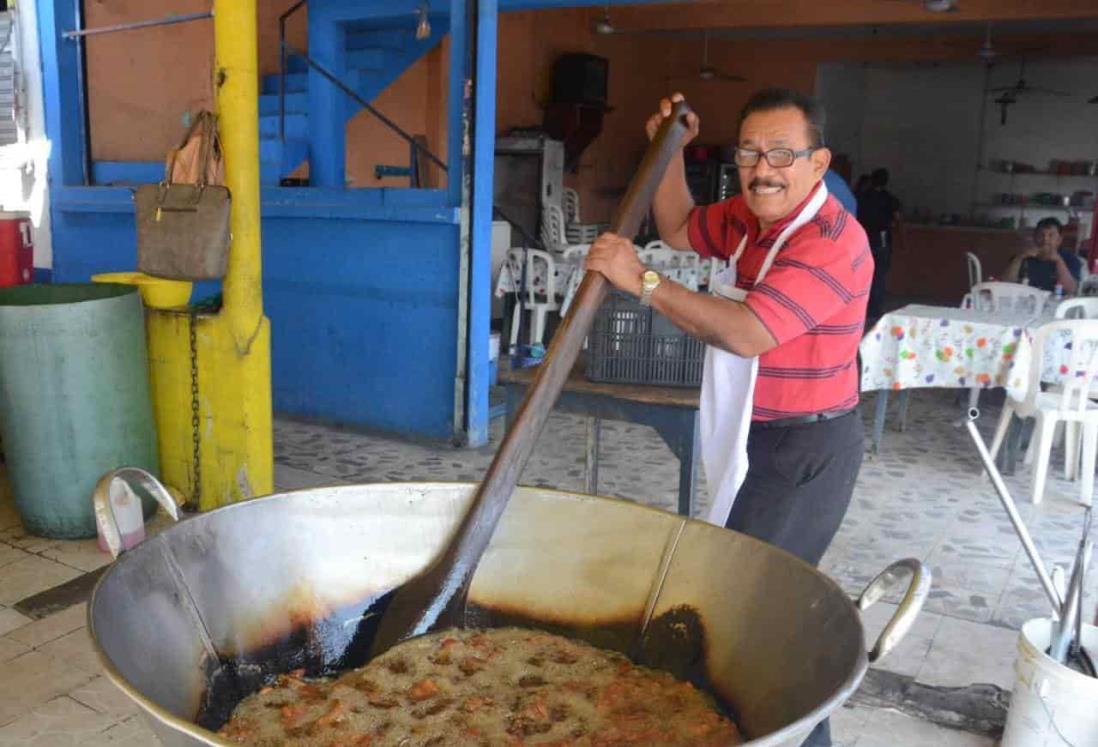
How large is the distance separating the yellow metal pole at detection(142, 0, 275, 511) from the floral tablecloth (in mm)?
3074

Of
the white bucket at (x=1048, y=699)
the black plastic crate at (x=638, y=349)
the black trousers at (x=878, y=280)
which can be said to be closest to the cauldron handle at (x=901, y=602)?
the white bucket at (x=1048, y=699)

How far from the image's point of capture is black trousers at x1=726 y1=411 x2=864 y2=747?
6.15 feet

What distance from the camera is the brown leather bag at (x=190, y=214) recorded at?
10.7 ft

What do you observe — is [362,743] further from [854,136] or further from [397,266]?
[854,136]

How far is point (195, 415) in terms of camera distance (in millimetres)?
3756

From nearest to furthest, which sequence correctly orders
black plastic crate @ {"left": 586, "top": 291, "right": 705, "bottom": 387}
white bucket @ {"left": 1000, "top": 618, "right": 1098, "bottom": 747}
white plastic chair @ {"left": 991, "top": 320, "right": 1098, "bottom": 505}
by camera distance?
white bucket @ {"left": 1000, "top": 618, "right": 1098, "bottom": 747}
black plastic crate @ {"left": 586, "top": 291, "right": 705, "bottom": 387}
white plastic chair @ {"left": 991, "top": 320, "right": 1098, "bottom": 505}

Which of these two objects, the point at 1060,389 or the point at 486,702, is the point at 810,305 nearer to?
the point at 486,702

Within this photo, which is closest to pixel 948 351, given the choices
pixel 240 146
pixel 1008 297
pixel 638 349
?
pixel 1008 297

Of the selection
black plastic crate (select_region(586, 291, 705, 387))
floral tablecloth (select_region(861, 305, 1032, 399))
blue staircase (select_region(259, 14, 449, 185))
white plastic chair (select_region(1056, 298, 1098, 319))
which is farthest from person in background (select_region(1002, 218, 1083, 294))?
black plastic crate (select_region(586, 291, 705, 387))

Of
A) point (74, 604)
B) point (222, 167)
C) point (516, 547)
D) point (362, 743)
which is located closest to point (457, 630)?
point (516, 547)

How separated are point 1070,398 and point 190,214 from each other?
4.01 meters

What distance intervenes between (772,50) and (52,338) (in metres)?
10.7

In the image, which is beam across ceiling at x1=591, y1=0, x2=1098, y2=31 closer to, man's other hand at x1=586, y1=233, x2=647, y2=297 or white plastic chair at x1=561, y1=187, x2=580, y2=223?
white plastic chair at x1=561, y1=187, x2=580, y2=223

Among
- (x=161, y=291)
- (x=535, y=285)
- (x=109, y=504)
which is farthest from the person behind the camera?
(x=535, y=285)
